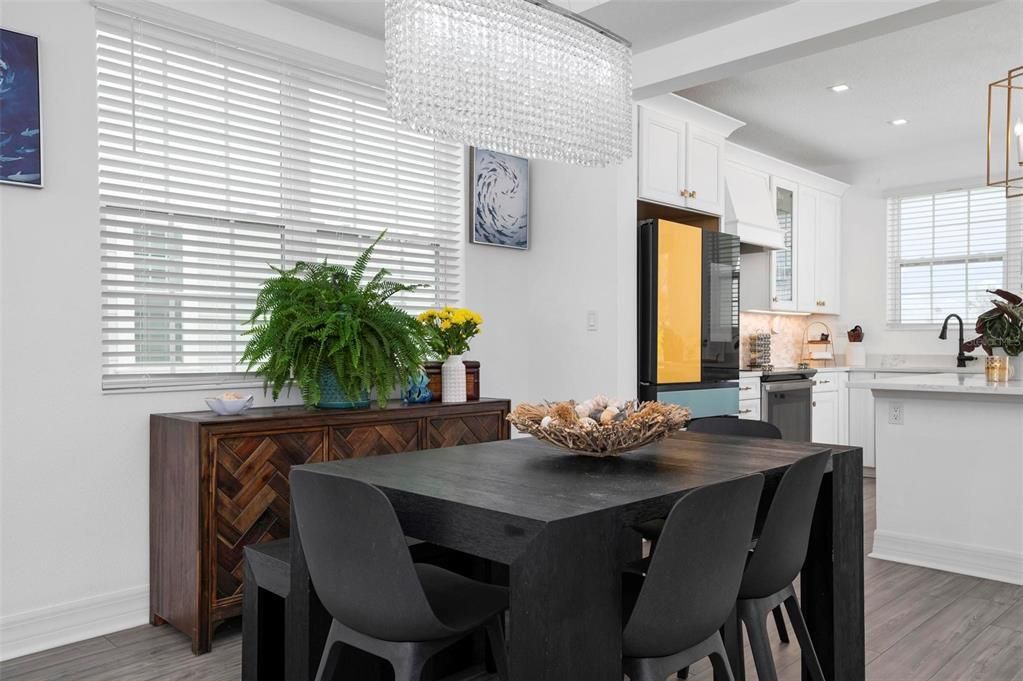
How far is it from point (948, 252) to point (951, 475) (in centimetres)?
333

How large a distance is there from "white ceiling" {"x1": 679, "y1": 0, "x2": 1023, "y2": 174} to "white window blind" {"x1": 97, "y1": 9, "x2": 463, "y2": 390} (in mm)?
2264

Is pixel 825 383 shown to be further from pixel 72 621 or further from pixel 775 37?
pixel 72 621

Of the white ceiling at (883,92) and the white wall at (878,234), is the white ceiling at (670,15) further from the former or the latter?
the white wall at (878,234)

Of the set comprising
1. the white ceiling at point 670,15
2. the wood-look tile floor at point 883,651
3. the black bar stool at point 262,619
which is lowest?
the wood-look tile floor at point 883,651

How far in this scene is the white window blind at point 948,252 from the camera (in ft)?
20.2

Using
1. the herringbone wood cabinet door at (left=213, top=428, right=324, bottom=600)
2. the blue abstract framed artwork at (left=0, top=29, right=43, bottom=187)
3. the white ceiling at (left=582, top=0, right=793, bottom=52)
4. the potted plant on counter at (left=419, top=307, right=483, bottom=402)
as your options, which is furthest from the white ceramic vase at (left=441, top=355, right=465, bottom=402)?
the blue abstract framed artwork at (left=0, top=29, right=43, bottom=187)

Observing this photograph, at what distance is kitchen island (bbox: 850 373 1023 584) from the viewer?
361 centimetres

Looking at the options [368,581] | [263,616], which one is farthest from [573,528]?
[263,616]

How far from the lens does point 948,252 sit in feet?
21.1

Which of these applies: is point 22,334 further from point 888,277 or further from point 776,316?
point 888,277

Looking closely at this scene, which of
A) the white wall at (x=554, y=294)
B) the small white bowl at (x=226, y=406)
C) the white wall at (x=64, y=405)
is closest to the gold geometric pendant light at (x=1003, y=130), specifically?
the white wall at (x=554, y=294)

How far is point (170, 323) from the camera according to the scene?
10.4 ft

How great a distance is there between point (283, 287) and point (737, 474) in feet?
6.67

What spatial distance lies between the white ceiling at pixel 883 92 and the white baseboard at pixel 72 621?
4.09 meters
